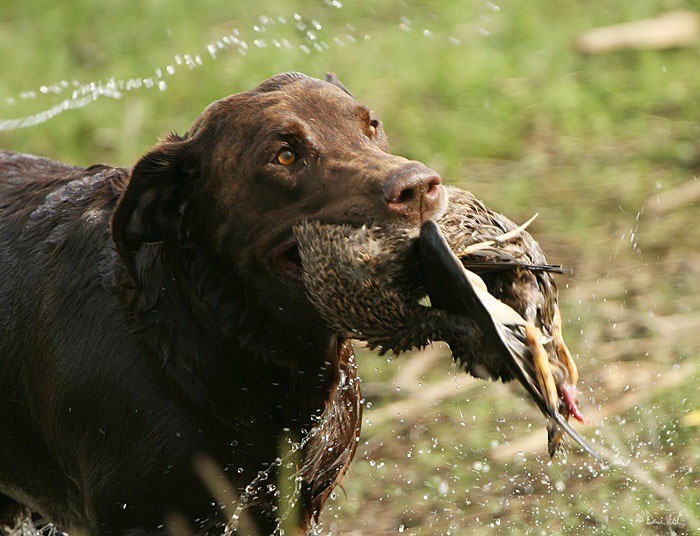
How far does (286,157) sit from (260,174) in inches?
3.8

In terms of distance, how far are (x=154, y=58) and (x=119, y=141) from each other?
3.42 ft

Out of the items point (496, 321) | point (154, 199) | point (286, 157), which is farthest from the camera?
point (154, 199)

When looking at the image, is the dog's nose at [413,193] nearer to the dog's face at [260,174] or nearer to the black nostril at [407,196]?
the black nostril at [407,196]

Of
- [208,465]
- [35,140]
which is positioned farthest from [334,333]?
[35,140]

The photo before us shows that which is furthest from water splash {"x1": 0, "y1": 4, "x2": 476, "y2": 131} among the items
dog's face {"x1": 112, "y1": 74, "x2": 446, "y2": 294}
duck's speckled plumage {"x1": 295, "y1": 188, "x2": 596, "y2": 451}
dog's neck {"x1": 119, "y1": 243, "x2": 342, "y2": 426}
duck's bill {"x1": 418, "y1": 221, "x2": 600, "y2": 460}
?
duck's bill {"x1": 418, "y1": 221, "x2": 600, "y2": 460}

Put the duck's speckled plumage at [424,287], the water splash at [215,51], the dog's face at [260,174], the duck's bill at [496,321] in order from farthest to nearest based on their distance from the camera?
the water splash at [215,51] < the dog's face at [260,174] < the duck's speckled plumage at [424,287] < the duck's bill at [496,321]

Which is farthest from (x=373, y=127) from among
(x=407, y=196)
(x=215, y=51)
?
(x=215, y=51)

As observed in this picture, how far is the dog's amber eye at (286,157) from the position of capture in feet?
11.4

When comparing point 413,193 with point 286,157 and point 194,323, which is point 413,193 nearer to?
point 286,157

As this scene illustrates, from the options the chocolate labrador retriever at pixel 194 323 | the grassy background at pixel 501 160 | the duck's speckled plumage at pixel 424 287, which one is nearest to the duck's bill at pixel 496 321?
the duck's speckled plumage at pixel 424 287

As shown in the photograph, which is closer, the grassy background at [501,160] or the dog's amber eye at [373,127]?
the dog's amber eye at [373,127]

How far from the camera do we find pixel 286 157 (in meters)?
3.49

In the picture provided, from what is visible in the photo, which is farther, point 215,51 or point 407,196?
point 215,51

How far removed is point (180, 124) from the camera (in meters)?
7.90
